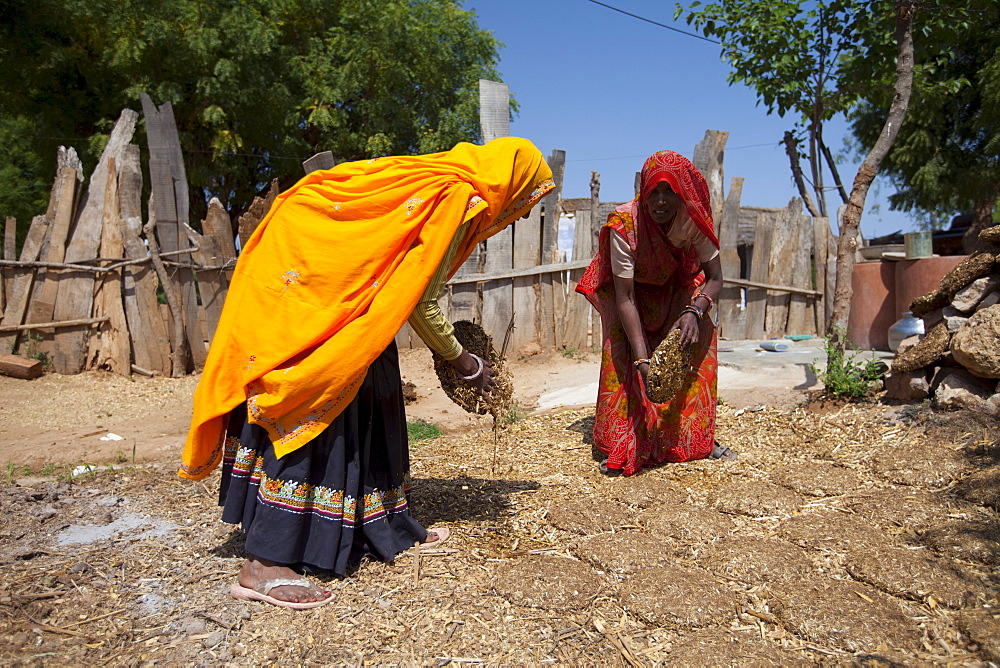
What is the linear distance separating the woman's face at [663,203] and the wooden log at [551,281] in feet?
15.3

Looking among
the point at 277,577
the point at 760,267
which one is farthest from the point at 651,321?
the point at 760,267

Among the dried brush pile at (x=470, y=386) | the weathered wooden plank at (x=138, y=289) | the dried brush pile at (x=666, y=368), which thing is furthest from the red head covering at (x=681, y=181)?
the weathered wooden plank at (x=138, y=289)

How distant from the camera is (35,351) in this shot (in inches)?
283

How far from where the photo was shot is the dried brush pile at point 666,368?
398cm

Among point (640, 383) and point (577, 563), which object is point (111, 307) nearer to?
point (640, 383)

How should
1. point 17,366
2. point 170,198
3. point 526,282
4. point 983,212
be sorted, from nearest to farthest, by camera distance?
point 17,366
point 170,198
point 526,282
point 983,212

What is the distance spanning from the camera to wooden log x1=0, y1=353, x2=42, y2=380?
6.80 metres

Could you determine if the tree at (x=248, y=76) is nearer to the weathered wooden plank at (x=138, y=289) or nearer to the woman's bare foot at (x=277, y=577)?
the weathered wooden plank at (x=138, y=289)

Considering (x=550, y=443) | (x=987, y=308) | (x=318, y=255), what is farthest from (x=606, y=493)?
(x=987, y=308)

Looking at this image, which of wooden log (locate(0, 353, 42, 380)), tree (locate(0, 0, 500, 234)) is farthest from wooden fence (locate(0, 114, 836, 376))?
tree (locate(0, 0, 500, 234))

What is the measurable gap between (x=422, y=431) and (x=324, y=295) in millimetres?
2973

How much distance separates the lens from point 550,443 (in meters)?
5.19

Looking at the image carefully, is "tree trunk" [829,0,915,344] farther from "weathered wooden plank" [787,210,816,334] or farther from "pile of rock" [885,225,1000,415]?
"weathered wooden plank" [787,210,816,334]

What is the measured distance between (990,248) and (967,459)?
1802 millimetres
